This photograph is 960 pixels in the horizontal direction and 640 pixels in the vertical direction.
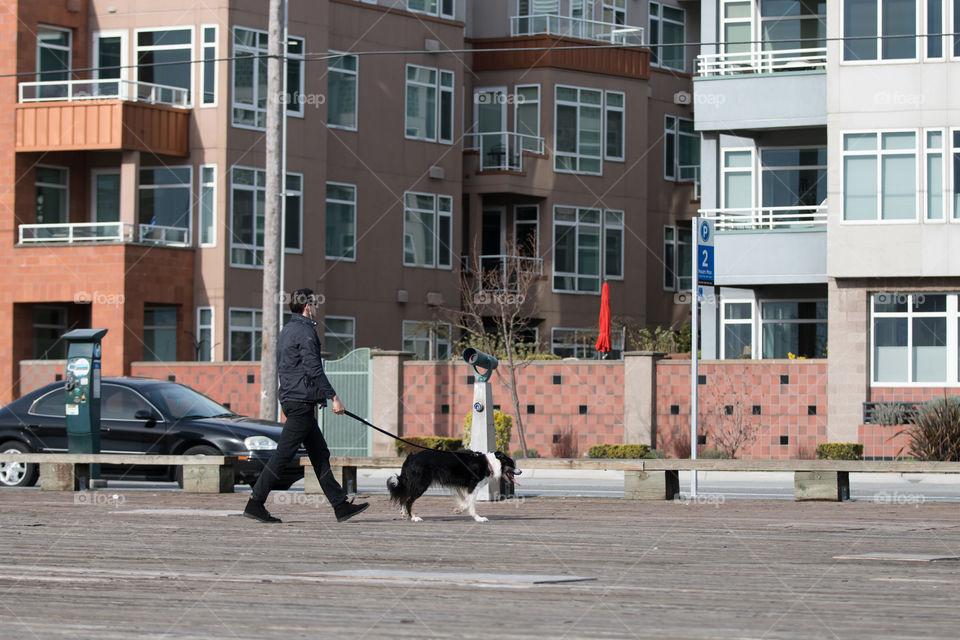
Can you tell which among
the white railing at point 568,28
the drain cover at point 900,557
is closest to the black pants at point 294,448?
the drain cover at point 900,557

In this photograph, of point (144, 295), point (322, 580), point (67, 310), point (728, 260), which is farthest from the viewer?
point (67, 310)

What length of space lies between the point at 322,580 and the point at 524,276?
93.1ft

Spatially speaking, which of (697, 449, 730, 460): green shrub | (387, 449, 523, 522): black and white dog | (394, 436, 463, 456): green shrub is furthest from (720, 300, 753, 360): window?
(387, 449, 523, 522): black and white dog

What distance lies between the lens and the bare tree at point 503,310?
32.5 m

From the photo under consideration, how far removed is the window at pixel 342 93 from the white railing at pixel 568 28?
6727 millimetres

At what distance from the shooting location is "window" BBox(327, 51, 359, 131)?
41.1 metres

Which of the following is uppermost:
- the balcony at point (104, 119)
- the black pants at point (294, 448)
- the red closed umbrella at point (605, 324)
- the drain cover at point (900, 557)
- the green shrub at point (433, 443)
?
the balcony at point (104, 119)

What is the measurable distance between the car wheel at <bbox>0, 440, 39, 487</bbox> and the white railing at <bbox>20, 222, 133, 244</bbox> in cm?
1481

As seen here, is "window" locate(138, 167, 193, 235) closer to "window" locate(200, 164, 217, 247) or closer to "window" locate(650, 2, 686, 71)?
"window" locate(200, 164, 217, 247)

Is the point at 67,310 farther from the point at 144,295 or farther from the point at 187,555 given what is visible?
the point at 187,555

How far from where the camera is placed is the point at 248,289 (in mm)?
39125

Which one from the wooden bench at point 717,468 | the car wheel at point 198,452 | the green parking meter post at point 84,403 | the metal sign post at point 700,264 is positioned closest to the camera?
the wooden bench at point 717,468

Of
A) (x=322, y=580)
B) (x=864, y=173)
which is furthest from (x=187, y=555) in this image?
(x=864, y=173)

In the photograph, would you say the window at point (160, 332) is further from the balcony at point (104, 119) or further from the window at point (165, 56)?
the window at point (165, 56)
